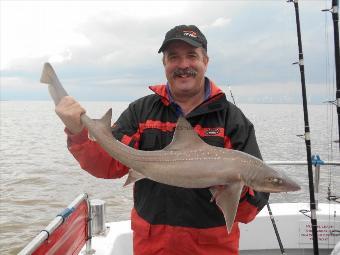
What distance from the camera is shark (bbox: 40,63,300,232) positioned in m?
2.84

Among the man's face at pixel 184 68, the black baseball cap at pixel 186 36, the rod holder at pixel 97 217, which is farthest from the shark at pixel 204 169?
the rod holder at pixel 97 217

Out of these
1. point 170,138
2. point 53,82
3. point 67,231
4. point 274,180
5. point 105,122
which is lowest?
point 67,231

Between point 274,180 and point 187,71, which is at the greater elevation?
point 187,71

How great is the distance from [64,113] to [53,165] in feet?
62.2

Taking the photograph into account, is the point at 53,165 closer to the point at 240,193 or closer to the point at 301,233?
the point at 301,233

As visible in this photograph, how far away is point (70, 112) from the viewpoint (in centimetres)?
303

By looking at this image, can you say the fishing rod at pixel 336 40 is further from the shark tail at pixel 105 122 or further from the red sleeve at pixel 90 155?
the shark tail at pixel 105 122

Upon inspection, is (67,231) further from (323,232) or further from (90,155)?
(323,232)

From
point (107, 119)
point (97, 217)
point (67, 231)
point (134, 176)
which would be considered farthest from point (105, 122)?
point (97, 217)

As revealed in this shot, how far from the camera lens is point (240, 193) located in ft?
9.43

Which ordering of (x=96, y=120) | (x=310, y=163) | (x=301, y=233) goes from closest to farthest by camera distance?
(x=96, y=120), (x=310, y=163), (x=301, y=233)

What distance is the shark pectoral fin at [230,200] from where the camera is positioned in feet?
9.36

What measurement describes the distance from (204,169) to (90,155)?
942mm

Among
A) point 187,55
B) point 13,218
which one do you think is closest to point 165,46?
point 187,55
